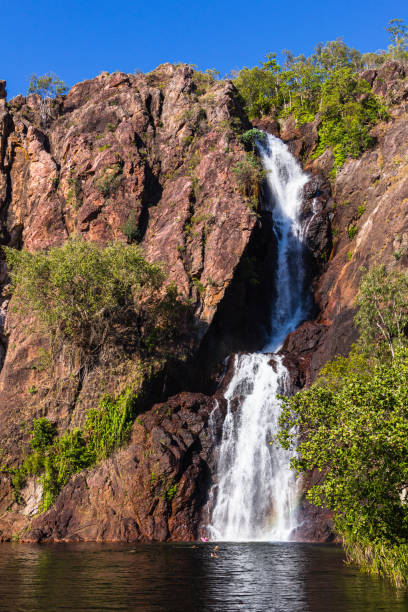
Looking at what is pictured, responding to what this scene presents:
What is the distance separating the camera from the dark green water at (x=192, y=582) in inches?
580

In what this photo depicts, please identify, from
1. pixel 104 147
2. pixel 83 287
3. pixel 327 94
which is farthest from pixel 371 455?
pixel 327 94

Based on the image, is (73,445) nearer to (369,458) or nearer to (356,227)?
(369,458)

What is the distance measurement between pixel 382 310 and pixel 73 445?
2476 centimetres

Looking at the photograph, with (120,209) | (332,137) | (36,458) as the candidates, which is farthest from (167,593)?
(332,137)

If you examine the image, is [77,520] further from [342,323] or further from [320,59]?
[320,59]

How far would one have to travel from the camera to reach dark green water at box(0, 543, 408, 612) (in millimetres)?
14734

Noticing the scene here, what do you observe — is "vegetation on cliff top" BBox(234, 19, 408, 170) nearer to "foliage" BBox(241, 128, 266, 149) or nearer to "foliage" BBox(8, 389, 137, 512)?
"foliage" BBox(241, 128, 266, 149)

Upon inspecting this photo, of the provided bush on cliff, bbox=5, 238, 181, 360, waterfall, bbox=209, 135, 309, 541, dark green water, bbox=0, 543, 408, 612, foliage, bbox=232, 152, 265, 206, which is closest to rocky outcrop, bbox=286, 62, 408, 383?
waterfall, bbox=209, 135, 309, 541

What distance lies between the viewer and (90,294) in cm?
4412

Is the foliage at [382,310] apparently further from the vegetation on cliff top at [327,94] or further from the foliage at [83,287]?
the vegetation on cliff top at [327,94]

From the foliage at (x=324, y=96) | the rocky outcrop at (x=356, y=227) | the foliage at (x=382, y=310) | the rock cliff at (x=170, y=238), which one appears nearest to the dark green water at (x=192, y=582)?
the rock cliff at (x=170, y=238)

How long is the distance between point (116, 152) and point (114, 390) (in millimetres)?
29752

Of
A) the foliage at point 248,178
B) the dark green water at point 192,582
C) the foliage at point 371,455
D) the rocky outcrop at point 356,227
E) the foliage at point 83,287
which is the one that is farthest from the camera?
the foliage at point 248,178

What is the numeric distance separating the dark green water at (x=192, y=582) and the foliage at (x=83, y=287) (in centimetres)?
1995
